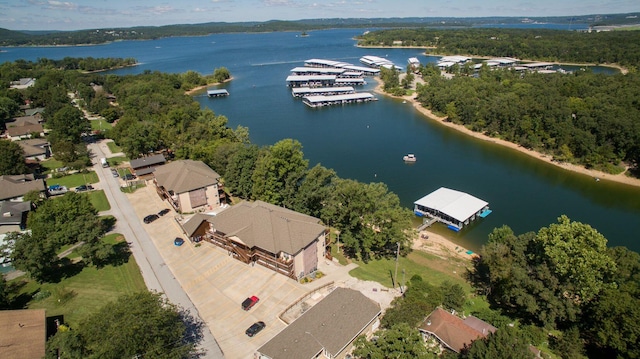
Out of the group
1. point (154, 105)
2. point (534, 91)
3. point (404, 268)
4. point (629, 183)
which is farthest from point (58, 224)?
point (534, 91)

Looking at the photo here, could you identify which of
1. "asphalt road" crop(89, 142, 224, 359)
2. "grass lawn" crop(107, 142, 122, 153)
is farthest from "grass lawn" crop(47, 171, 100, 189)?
"grass lawn" crop(107, 142, 122, 153)

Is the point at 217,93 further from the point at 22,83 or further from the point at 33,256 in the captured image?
the point at 33,256

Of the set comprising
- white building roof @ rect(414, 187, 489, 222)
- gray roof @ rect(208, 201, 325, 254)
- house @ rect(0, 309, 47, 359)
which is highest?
gray roof @ rect(208, 201, 325, 254)

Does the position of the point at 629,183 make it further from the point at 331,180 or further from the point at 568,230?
the point at 331,180

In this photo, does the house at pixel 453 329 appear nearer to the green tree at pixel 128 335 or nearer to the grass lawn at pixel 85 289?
the green tree at pixel 128 335

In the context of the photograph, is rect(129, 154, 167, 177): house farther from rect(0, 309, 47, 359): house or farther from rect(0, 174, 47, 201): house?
rect(0, 309, 47, 359): house

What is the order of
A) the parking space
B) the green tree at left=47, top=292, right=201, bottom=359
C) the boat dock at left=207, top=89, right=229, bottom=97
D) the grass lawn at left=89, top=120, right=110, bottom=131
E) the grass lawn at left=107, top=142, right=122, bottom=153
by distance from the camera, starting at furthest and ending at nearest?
the boat dock at left=207, top=89, right=229, bottom=97, the grass lawn at left=89, top=120, right=110, bottom=131, the grass lawn at left=107, top=142, right=122, bottom=153, the parking space, the green tree at left=47, top=292, right=201, bottom=359
